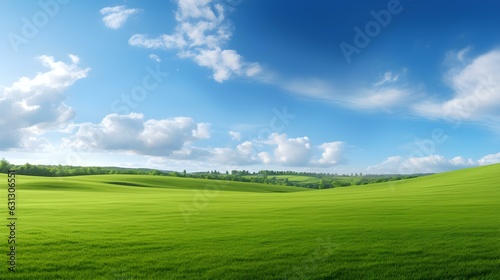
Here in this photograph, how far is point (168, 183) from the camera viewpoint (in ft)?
320

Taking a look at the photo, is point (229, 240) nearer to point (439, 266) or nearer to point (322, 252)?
point (322, 252)

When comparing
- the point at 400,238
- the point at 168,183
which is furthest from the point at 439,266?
the point at 168,183

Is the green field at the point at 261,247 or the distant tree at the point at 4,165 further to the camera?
the distant tree at the point at 4,165

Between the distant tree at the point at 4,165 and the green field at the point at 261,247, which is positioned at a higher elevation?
the distant tree at the point at 4,165

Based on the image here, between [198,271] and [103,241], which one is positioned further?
[103,241]

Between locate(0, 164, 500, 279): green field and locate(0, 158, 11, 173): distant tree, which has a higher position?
locate(0, 158, 11, 173): distant tree

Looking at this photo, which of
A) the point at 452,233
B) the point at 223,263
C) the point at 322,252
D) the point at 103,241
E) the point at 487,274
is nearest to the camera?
the point at 487,274

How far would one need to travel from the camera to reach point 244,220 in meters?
20.9

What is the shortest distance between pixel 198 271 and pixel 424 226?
12212mm

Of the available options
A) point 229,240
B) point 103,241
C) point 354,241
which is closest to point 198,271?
point 229,240

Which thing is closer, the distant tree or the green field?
the green field

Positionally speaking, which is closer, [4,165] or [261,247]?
[261,247]

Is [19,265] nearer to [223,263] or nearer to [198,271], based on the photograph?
[198,271]

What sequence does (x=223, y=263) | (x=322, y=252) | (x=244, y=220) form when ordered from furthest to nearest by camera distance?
(x=244, y=220), (x=322, y=252), (x=223, y=263)
